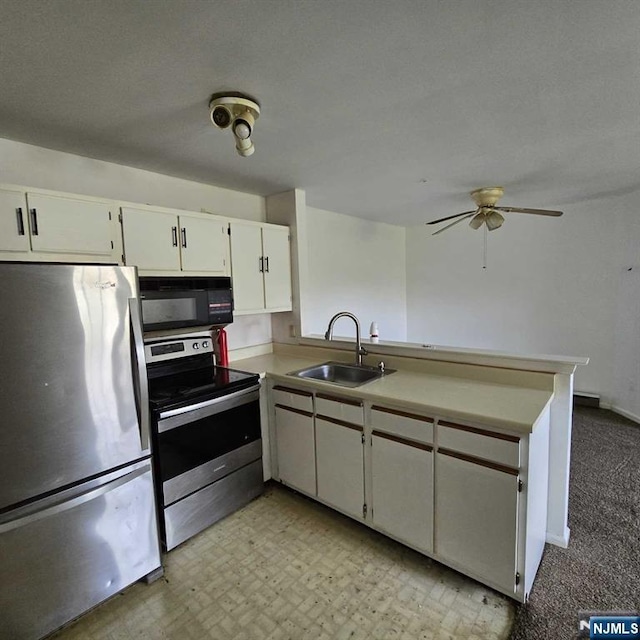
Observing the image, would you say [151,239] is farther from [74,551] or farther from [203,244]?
[74,551]

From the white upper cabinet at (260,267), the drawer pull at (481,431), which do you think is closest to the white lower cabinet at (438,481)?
the drawer pull at (481,431)

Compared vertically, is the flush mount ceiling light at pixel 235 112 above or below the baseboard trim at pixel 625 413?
above

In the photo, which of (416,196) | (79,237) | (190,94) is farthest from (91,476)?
(416,196)

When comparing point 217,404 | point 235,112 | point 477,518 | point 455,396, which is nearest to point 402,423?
point 455,396

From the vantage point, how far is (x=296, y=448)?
2.53m

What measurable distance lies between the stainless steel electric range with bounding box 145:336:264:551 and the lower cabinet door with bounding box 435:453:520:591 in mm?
1268

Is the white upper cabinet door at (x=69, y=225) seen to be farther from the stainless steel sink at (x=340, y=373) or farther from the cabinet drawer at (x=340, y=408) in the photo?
the cabinet drawer at (x=340, y=408)

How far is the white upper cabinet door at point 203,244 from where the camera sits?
246 centimetres

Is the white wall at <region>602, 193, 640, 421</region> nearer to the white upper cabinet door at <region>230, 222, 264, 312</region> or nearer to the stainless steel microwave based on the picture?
the white upper cabinet door at <region>230, 222, 264, 312</region>

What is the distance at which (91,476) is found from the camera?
5.48ft

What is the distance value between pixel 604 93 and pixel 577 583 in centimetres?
236

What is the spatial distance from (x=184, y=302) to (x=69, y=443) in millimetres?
1011

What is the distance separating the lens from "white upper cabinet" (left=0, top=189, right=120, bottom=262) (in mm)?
1754

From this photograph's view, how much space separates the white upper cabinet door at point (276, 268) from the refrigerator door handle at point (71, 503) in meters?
1.59
